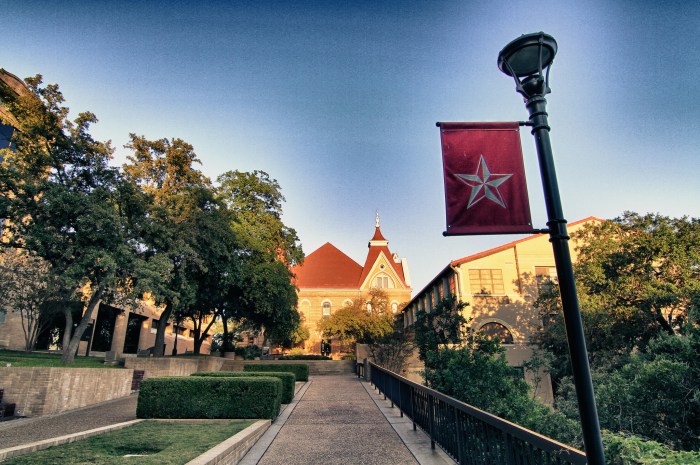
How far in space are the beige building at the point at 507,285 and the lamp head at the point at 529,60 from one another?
85.4ft

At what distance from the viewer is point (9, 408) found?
10406mm

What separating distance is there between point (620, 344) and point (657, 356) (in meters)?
14.6

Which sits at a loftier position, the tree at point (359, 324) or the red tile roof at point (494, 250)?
the red tile roof at point (494, 250)

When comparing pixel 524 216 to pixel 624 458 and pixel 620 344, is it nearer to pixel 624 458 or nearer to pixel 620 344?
pixel 624 458

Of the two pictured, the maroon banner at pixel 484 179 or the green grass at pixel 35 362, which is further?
the green grass at pixel 35 362

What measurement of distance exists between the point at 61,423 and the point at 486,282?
26.9m

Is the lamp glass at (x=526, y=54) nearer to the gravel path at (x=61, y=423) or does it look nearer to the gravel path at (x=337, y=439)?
the gravel path at (x=337, y=439)

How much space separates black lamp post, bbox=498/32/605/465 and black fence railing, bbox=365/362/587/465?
42cm

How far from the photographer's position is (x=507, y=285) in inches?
1166

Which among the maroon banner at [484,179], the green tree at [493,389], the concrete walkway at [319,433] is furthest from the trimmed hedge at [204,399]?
the maroon banner at [484,179]

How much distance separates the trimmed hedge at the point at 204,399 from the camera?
9430 mm

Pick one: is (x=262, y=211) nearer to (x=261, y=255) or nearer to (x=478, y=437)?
(x=261, y=255)

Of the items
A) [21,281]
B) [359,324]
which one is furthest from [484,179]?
[359,324]

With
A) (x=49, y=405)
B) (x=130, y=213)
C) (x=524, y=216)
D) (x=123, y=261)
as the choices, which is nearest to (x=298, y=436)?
(x=524, y=216)
